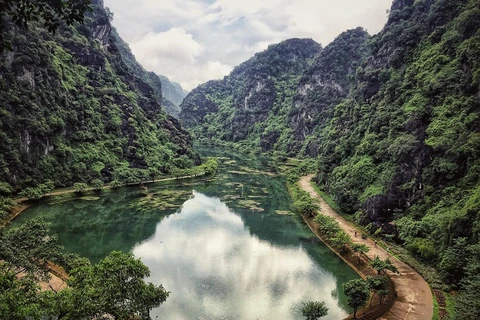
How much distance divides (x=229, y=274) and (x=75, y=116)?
2287 inches

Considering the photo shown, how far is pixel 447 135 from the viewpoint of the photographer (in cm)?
4112

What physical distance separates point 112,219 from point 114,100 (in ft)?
170

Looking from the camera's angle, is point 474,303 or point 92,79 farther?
point 92,79

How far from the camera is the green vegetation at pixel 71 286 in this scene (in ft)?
50.0

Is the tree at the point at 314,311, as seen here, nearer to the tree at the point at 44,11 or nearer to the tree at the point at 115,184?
the tree at the point at 44,11

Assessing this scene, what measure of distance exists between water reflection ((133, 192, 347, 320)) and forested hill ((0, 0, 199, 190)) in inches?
1141

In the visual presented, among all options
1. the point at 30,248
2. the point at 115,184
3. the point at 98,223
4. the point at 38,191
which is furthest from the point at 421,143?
the point at 38,191

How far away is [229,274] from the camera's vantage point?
34.6 m

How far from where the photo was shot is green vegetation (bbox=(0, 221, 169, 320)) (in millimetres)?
15234

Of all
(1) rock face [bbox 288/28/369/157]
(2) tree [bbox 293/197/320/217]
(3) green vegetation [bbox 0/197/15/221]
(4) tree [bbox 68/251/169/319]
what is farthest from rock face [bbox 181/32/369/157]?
(4) tree [bbox 68/251/169/319]

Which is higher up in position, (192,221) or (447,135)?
(447,135)

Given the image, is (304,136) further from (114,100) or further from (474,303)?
(474,303)

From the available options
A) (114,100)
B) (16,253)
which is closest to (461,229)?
(16,253)

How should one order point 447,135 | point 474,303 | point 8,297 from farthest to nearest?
point 447,135
point 474,303
point 8,297
